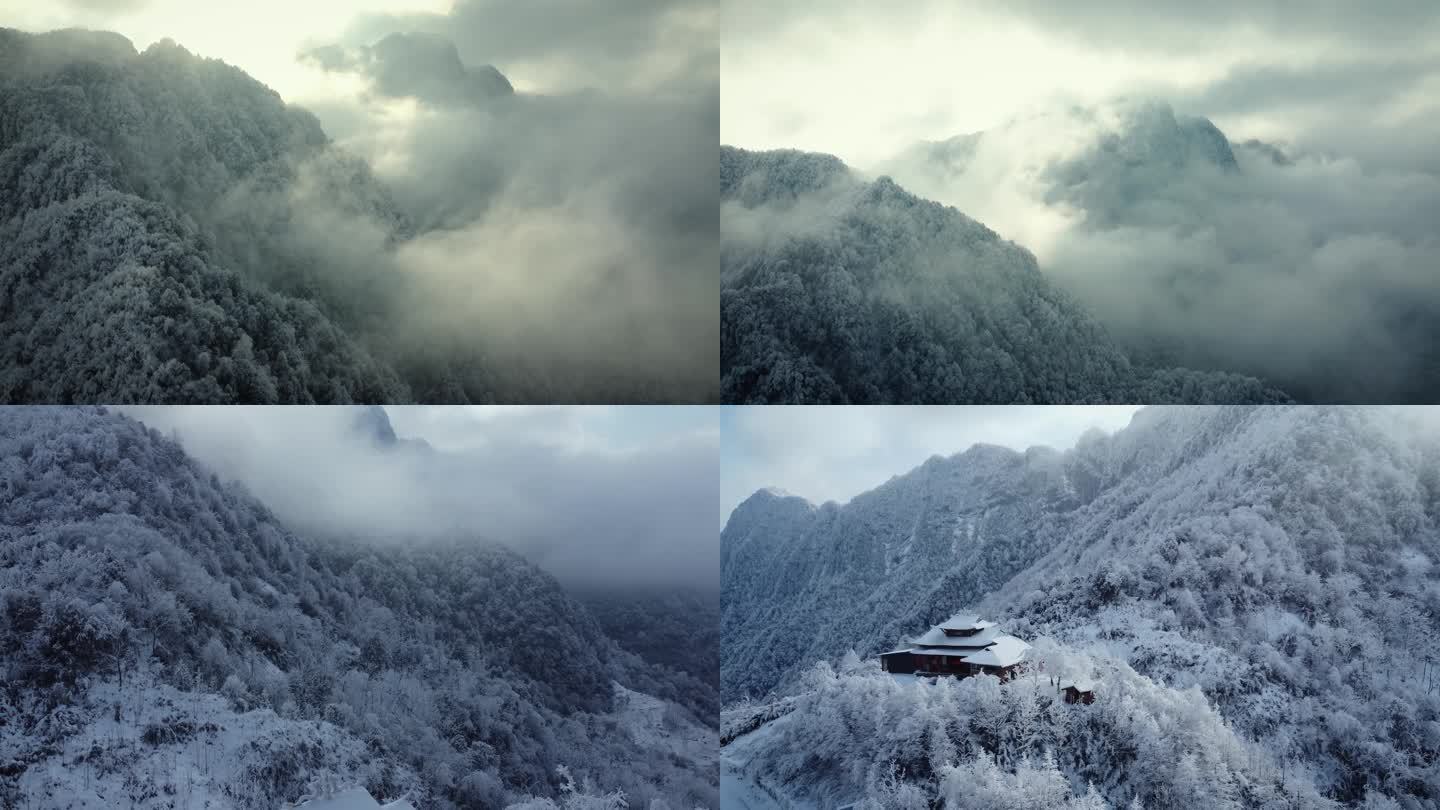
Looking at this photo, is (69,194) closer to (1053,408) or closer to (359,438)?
(359,438)

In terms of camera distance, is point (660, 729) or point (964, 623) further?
point (660, 729)

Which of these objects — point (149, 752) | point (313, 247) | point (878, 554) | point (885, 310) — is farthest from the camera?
point (878, 554)

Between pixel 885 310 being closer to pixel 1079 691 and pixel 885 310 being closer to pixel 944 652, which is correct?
pixel 944 652

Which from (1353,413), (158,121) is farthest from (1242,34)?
(158,121)

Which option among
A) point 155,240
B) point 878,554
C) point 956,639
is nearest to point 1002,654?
point 956,639

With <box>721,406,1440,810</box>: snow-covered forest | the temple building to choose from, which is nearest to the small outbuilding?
<box>721,406,1440,810</box>: snow-covered forest

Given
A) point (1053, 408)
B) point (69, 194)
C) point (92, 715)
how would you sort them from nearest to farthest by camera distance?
point (92, 715), point (69, 194), point (1053, 408)

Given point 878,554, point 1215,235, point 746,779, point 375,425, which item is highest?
point 1215,235
